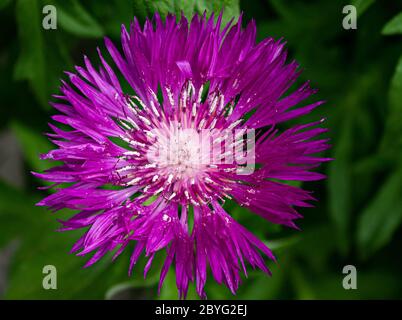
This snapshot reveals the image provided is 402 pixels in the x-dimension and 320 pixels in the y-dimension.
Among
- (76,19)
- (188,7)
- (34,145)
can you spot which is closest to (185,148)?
(188,7)

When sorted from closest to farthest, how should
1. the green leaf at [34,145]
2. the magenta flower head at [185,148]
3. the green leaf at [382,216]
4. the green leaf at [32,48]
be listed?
the magenta flower head at [185,148], the green leaf at [32,48], the green leaf at [382,216], the green leaf at [34,145]

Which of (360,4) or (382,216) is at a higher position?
(360,4)

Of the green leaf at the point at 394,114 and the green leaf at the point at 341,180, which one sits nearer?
the green leaf at the point at 394,114

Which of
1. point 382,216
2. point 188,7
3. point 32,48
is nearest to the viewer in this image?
point 188,7

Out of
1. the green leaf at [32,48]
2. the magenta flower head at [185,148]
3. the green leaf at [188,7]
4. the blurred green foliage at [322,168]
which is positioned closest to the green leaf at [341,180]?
the blurred green foliage at [322,168]

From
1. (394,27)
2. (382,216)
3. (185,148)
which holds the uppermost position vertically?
(394,27)

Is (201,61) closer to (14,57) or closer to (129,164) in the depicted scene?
(129,164)

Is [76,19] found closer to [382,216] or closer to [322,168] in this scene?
[322,168]

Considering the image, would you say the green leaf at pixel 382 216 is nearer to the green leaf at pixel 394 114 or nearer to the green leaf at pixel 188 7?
the green leaf at pixel 394 114
